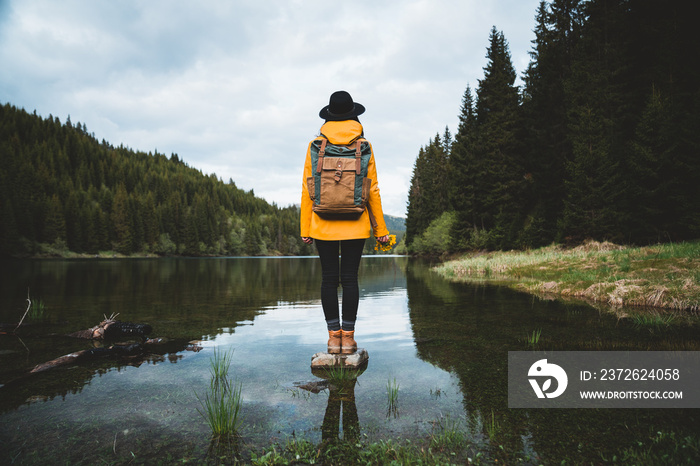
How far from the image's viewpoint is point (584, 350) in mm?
3900

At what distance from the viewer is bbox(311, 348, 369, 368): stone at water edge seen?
3641 millimetres

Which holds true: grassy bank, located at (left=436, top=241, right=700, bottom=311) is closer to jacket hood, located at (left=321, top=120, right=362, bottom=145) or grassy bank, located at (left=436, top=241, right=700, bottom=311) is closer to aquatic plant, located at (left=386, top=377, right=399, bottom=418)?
aquatic plant, located at (left=386, top=377, right=399, bottom=418)

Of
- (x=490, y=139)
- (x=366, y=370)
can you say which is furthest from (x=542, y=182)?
(x=366, y=370)

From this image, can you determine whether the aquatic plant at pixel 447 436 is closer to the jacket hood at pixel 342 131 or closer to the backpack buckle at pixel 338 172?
the backpack buckle at pixel 338 172

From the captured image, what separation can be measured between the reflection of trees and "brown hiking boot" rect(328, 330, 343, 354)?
103 centimetres

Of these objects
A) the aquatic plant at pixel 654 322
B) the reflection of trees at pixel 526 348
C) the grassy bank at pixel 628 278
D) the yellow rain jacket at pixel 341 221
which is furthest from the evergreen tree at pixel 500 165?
the yellow rain jacket at pixel 341 221

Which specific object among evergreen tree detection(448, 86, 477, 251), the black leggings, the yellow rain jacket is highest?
evergreen tree detection(448, 86, 477, 251)

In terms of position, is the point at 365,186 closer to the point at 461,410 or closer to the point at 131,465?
the point at 461,410

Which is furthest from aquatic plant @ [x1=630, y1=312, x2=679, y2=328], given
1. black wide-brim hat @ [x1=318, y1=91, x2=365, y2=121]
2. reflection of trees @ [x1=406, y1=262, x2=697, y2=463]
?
black wide-brim hat @ [x1=318, y1=91, x2=365, y2=121]

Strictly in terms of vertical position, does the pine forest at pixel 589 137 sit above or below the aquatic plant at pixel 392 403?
above

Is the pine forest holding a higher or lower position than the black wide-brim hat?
higher

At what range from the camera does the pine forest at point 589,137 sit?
1595cm

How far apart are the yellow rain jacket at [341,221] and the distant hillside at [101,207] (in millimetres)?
73059

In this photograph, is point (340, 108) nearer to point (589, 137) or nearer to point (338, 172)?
point (338, 172)
